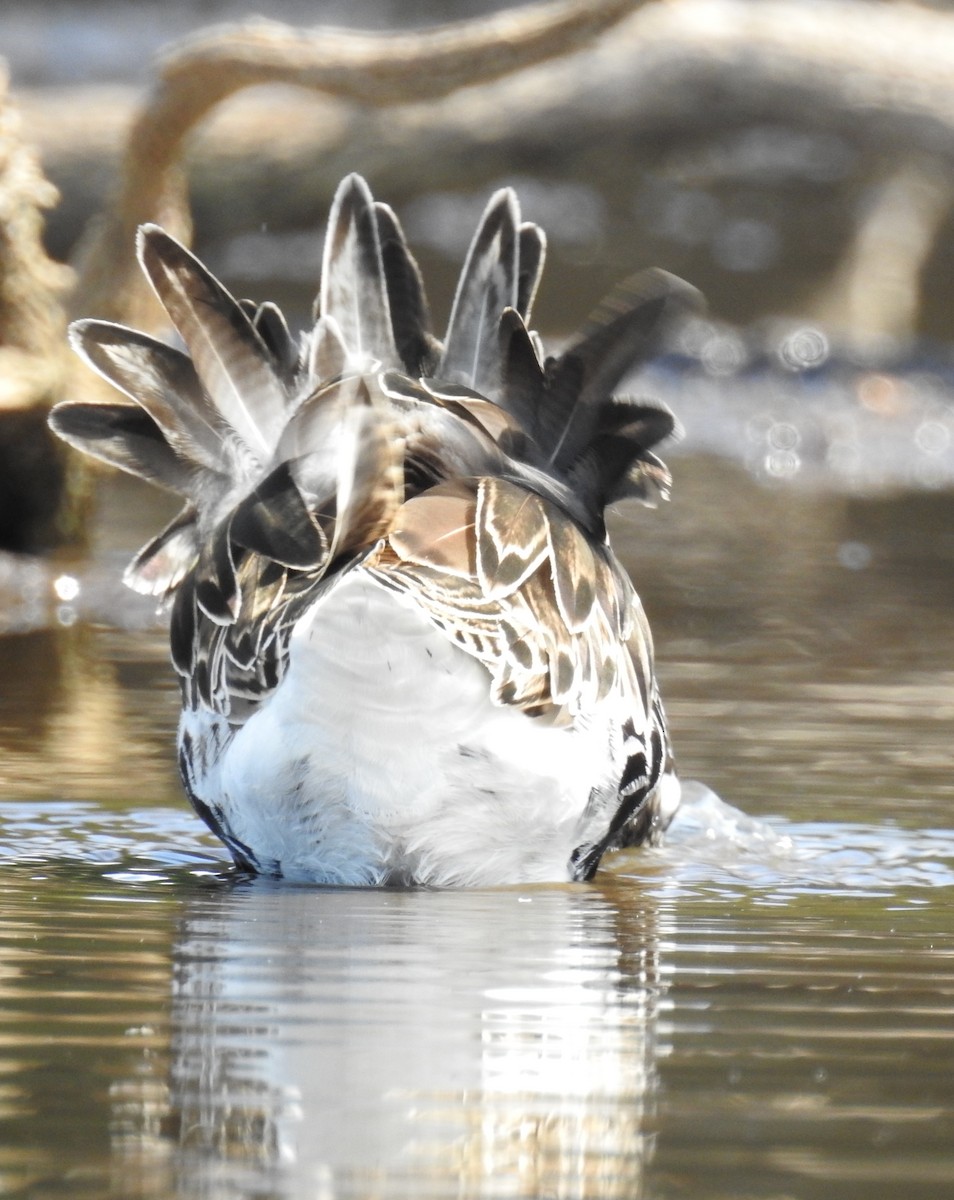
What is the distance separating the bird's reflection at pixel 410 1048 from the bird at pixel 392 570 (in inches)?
8.6

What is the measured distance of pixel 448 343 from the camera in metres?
5.86

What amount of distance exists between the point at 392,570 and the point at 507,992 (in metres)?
0.96

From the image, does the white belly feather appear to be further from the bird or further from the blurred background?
the blurred background

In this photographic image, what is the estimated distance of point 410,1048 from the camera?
11.9 feet

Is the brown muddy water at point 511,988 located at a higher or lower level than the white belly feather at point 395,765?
lower

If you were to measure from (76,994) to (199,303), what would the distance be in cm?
184

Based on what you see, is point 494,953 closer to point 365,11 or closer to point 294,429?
point 294,429

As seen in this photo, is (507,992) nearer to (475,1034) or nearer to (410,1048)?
(475,1034)

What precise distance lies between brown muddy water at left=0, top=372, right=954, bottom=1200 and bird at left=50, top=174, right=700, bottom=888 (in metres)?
0.17

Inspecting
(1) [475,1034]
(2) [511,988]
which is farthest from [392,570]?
(1) [475,1034]

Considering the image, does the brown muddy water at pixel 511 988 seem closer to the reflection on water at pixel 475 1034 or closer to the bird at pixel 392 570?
the reflection on water at pixel 475 1034

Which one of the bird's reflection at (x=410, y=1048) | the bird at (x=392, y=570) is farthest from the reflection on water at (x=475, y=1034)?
the bird at (x=392, y=570)

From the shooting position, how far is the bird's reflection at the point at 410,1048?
3.09 meters

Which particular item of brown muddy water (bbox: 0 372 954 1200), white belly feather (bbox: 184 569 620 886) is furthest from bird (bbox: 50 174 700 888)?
brown muddy water (bbox: 0 372 954 1200)
